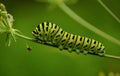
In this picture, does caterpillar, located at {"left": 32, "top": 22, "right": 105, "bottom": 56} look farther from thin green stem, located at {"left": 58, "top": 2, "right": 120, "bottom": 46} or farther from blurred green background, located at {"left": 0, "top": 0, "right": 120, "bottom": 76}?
blurred green background, located at {"left": 0, "top": 0, "right": 120, "bottom": 76}

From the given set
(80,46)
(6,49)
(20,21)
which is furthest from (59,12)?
(80,46)

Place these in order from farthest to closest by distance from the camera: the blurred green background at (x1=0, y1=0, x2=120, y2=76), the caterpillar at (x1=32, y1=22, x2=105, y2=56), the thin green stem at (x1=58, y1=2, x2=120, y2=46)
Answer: the blurred green background at (x1=0, y1=0, x2=120, y2=76), the caterpillar at (x1=32, y1=22, x2=105, y2=56), the thin green stem at (x1=58, y1=2, x2=120, y2=46)

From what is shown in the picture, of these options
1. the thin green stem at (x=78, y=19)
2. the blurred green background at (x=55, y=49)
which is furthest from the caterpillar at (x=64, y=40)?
the blurred green background at (x=55, y=49)

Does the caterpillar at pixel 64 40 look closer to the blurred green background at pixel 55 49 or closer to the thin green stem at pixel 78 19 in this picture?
the thin green stem at pixel 78 19

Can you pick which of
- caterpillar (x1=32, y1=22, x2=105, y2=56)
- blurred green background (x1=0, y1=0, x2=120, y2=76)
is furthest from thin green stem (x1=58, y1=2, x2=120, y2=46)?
blurred green background (x1=0, y1=0, x2=120, y2=76)

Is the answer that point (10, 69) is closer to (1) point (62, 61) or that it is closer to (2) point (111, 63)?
(1) point (62, 61)

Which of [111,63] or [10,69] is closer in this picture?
[111,63]
